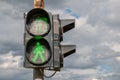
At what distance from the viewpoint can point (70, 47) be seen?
7.09 metres

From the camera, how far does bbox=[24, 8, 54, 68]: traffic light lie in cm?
644

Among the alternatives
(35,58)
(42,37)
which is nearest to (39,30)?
(42,37)

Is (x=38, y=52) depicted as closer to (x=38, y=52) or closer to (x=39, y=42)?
(x=38, y=52)

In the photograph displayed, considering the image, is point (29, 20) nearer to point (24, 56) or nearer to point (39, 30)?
point (39, 30)

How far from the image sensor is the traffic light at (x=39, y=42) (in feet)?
21.1

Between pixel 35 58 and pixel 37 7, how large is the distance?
1.25 m

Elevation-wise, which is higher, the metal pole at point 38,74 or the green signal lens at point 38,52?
the green signal lens at point 38,52

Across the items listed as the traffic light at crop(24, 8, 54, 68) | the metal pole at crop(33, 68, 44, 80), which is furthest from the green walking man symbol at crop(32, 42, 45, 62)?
the metal pole at crop(33, 68, 44, 80)

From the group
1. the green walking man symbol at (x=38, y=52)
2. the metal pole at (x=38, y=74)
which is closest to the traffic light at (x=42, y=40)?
the green walking man symbol at (x=38, y=52)

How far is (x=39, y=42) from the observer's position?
668 cm

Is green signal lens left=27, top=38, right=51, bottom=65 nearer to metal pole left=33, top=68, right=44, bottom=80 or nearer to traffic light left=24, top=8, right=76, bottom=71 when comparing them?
traffic light left=24, top=8, right=76, bottom=71

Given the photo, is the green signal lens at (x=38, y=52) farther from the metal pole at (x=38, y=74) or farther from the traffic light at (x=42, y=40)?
the metal pole at (x=38, y=74)

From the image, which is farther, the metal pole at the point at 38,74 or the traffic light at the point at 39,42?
the metal pole at the point at 38,74

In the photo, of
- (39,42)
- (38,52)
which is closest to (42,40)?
(39,42)
